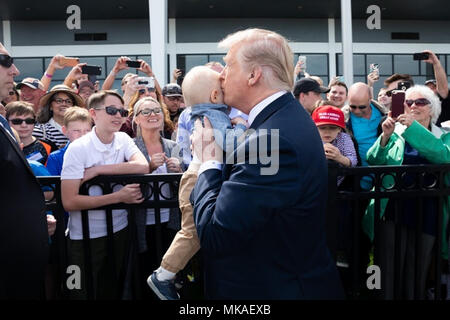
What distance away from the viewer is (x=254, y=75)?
5.27 ft

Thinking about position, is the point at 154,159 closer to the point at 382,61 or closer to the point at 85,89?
the point at 85,89

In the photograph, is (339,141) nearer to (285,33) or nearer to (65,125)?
(65,125)

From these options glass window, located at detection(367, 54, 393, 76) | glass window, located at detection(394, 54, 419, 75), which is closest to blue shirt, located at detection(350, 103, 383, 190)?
glass window, located at detection(367, 54, 393, 76)

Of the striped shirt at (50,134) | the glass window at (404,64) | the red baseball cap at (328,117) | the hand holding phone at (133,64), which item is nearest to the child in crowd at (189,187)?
the red baseball cap at (328,117)

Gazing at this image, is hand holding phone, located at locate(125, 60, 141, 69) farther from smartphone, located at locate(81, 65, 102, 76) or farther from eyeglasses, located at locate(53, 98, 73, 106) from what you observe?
eyeglasses, located at locate(53, 98, 73, 106)

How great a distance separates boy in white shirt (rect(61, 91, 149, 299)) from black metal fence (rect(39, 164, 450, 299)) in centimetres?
6

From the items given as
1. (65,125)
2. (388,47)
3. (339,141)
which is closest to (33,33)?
(388,47)

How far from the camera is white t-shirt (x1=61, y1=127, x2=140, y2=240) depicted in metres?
2.54

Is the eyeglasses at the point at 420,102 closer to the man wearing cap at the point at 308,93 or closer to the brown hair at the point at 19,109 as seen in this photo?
the man wearing cap at the point at 308,93

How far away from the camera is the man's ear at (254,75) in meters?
1.60

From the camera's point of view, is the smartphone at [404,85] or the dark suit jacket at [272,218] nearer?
the dark suit jacket at [272,218]

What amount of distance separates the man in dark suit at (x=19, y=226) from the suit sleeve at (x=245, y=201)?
94 centimetres

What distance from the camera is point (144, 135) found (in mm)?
3547
